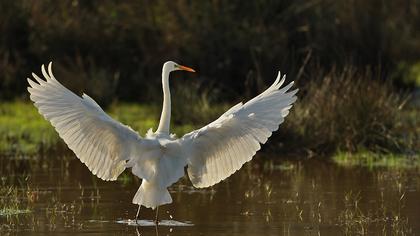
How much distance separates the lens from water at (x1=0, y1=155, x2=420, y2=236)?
8.91 meters

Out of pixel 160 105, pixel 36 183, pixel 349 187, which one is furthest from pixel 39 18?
pixel 349 187

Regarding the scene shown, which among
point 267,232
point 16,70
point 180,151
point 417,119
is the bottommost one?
point 267,232

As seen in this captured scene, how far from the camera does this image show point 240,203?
34.2 ft

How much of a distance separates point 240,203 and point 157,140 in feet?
4.66

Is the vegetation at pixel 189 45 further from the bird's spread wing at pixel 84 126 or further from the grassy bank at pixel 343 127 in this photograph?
the bird's spread wing at pixel 84 126

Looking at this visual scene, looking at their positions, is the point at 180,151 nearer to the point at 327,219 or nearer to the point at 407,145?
the point at 327,219

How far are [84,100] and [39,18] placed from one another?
12124mm

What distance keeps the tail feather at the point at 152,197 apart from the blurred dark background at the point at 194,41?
998 cm

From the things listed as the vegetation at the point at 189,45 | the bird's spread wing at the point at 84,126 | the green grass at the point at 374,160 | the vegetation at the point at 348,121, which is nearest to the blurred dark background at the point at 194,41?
the vegetation at the point at 189,45

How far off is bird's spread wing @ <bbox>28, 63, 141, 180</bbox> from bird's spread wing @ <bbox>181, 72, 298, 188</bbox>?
569 millimetres

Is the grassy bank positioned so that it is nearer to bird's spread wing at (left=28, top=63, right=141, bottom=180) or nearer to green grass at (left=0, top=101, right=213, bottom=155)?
green grass at (left=0, top=101, right=213, bottom=155)

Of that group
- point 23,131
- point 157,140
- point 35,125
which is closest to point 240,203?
point 157,140

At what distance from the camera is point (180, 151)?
30.9 ft

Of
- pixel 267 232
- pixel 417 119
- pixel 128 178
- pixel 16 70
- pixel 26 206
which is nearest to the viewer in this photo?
pixel 267 232
